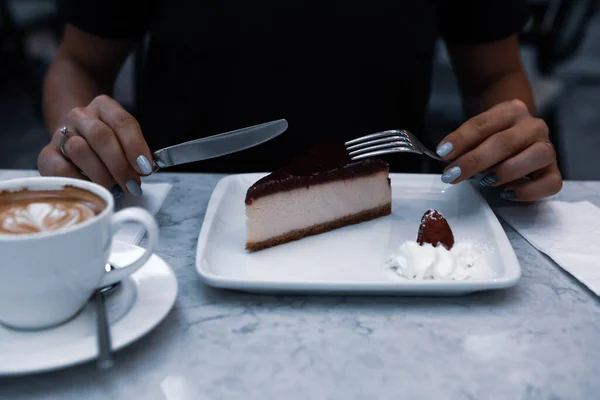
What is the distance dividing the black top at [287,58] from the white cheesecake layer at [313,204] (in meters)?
0.41

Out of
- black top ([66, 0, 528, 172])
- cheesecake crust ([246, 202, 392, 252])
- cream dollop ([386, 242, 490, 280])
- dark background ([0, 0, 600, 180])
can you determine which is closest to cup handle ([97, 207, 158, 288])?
cheesecake crust ([246, 202, 392, 252])

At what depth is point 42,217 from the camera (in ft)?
2.40

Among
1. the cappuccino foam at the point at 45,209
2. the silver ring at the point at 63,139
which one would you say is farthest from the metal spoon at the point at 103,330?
the silver ring at the point at 63,139

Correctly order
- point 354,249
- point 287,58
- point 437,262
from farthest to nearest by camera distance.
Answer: point 287,58 < point 354,249 < point 437,262

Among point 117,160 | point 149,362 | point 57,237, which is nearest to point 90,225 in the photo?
point 57,237

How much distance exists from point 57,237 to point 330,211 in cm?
58

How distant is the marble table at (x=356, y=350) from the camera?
26.3 inches

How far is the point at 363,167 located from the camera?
3.88 feet

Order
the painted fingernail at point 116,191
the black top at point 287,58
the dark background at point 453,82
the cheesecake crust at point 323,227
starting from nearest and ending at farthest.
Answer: the cheesecake crust at point 323,227, the painted fingernail at point 116,191, the black top at point 287,58, the dark background at point 453,82

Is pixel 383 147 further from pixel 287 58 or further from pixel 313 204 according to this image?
pixel 287 58

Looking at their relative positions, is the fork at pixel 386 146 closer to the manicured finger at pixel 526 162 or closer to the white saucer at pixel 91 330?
the manicured finger at pixel 526 162

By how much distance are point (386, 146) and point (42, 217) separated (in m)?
0.65

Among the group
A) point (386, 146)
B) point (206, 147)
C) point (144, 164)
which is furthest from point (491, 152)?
point (144, 164)

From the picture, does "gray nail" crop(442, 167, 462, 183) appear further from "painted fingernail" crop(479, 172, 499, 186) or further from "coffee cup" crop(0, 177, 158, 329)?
"coffee cup" crop(0, 177, 158, 329)
